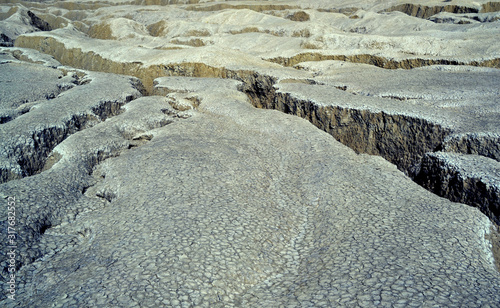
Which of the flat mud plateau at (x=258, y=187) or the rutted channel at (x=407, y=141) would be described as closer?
the flat mud plateau at (x=258, y=187)

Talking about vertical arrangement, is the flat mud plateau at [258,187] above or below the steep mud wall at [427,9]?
below

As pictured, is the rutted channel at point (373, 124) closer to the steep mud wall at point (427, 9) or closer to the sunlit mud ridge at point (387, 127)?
the sunlit mud ridge at point (387, 127)

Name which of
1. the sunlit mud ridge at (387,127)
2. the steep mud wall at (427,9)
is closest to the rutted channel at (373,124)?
the sunlit mud ridge at (387,127)

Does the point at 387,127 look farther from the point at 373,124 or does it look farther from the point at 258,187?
the point at 258,187

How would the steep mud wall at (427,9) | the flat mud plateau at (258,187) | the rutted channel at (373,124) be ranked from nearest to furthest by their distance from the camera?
the flat mud plateau at (258,187), the rutted channel at (373,124), the steep mud wall at (427,9)

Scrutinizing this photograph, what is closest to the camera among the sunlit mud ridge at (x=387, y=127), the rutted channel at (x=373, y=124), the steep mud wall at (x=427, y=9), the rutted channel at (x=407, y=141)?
the rutted channel at (x=407, y=141)

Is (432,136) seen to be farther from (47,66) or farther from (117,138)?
(47,66)

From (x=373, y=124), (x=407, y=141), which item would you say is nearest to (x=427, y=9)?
(x=373, y=124)

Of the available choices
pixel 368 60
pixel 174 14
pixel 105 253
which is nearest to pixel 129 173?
pixel 105 253
